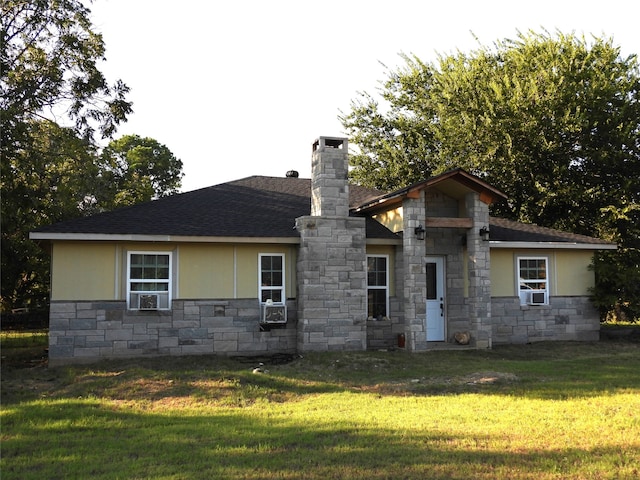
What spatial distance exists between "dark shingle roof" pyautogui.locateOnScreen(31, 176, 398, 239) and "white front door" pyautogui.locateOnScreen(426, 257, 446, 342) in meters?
1.36

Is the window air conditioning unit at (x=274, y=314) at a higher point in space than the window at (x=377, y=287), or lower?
lower

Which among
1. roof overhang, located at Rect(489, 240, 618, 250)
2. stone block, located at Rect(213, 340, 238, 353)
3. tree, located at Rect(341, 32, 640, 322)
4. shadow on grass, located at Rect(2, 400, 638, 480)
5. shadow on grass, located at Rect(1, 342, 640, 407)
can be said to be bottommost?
shadow on grass, located at Rect(2, 400, 638, 480)

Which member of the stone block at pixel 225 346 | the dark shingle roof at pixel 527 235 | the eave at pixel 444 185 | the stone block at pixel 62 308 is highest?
the eave at pixel 444 185

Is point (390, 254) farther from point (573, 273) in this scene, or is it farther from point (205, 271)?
point (573, 273)

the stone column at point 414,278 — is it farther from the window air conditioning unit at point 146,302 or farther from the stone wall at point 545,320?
the window air conditioning unit at point 146,302

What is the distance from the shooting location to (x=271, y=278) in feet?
40.7

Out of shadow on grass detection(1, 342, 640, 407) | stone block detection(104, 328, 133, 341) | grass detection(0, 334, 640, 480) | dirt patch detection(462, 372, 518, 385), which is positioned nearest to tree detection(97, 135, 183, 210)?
stone block detection(104, 328, 133, 341)

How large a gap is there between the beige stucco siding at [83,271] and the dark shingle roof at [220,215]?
48 cm

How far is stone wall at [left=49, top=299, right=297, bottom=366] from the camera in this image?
36.3ft

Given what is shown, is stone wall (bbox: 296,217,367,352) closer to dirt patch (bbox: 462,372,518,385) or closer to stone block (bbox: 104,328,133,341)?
dirt patch (bbox: 462,372,518,385)

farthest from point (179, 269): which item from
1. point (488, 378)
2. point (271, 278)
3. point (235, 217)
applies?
point (488, 378)

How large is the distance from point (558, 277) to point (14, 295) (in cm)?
1930

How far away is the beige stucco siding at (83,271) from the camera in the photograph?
11.2 m

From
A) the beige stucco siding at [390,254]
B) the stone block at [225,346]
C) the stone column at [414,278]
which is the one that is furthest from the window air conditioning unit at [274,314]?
the stone column at [414,278]
